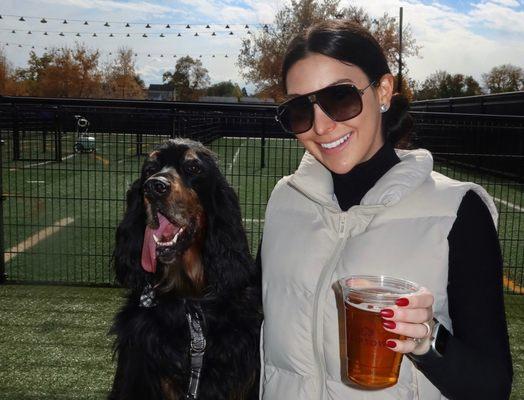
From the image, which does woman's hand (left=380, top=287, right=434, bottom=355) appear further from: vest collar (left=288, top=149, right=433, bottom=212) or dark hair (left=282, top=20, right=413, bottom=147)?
dark hair (left=282, top=20, right=413, bottom=147)

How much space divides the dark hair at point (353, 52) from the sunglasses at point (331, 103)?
0.09 m

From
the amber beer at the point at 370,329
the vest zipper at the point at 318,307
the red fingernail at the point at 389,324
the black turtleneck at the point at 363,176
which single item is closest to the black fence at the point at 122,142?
the black turtleneck at the point at 363,176

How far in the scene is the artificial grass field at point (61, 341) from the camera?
12.1 feet

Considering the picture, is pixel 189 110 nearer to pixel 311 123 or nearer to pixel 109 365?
pixel 109 365

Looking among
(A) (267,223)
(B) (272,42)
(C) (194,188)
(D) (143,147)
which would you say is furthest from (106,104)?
(B) (272,42)

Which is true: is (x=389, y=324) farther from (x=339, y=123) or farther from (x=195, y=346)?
(x=195, y=346)

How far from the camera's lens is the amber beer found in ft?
4.36

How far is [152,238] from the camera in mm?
2830

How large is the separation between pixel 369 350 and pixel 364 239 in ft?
1.35

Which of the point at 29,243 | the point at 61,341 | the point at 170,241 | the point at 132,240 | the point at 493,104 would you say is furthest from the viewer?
the point at 493,104

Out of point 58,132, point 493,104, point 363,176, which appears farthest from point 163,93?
point 363,176

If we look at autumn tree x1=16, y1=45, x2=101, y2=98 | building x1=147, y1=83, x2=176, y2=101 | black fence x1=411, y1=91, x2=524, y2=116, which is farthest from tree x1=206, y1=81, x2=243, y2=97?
black fence x1=411, y1=91, x2=524, y2=116

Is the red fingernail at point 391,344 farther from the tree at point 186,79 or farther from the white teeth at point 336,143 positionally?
the tree at point 186,79

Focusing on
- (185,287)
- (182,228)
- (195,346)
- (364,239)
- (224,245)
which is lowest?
(195,346)
